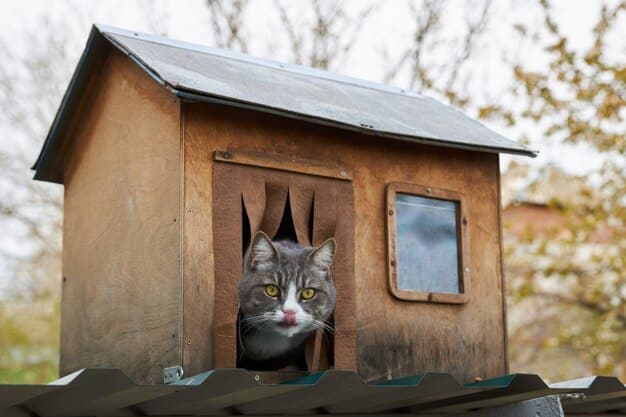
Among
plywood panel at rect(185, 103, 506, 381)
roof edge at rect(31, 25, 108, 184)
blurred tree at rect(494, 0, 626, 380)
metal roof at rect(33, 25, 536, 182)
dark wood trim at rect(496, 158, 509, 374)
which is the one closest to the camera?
metal roof at rect(33, 25, 536, 182)

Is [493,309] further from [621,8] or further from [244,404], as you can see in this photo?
[621,8]

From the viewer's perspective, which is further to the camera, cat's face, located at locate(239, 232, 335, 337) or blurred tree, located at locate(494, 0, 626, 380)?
blurred tree, located at locate(494, 0, 626, 380)

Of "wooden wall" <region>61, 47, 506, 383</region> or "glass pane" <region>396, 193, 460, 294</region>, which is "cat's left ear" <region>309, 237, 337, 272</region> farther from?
"glass pane" <region>396, 193, 460, 294</region>

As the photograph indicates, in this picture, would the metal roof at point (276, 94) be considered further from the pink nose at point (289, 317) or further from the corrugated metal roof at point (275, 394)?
the corrugated metal roof at point (275, 394)

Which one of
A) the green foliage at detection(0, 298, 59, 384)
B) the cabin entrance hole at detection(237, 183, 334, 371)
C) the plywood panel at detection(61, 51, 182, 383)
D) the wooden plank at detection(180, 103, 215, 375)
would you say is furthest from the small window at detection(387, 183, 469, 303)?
the green foliage at detection(0, 298, 59, 384)

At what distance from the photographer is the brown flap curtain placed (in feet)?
12.3

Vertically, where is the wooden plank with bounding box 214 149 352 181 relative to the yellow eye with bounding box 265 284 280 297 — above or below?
above

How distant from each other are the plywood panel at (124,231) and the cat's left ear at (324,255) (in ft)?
1.91

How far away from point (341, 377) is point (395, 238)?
4.59ft

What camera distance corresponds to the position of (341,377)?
309 cm

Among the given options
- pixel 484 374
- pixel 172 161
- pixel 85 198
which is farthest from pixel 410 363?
pixel 85 198

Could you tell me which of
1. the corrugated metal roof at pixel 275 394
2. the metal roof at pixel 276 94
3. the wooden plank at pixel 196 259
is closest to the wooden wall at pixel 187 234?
the wooden plank at pixel 196 259

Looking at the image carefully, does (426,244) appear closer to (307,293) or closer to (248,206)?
(307,293)

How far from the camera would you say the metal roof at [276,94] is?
387cm
